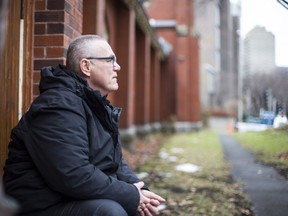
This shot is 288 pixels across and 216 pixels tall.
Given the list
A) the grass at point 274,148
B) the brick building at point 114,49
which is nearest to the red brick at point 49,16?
the brick building at point 114,49

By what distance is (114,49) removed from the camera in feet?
30.6

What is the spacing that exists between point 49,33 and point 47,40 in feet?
0.21

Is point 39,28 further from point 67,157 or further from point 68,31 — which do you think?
point 67,157

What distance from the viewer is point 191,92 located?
20.3 m

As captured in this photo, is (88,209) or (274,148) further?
(274,148)

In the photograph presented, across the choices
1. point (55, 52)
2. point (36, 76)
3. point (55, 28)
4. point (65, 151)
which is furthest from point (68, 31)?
point (65, 151)

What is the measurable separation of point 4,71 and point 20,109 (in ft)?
1.24

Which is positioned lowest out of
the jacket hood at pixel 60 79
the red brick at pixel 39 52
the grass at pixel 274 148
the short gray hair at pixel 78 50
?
the grass at pixel 274 148

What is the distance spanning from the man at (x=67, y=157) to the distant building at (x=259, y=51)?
1594 mm

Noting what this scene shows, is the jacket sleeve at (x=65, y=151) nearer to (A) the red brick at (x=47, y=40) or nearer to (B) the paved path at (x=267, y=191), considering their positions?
(A) the red brick at (x=47, y=40)

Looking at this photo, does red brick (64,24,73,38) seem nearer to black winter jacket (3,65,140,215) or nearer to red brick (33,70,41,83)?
red brick (33,70,41,83)

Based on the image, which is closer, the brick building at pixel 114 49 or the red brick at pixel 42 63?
the brick building at pixel 114 49

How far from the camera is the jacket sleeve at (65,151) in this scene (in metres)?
1.68

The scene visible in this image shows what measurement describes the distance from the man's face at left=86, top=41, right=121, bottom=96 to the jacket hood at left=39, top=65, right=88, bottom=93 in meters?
0.15
